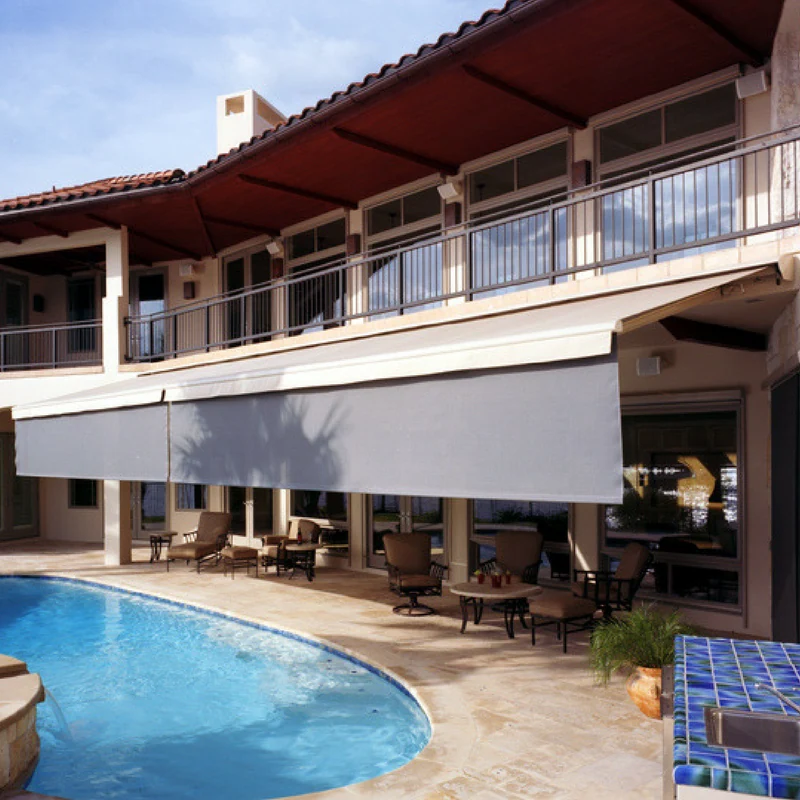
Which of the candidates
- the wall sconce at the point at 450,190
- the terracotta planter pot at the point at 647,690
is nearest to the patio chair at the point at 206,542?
the wall sconce at the point at 450,190

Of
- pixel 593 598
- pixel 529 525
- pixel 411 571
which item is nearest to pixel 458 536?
pixel 529 525

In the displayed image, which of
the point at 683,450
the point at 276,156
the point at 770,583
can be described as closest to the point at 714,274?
the point at 683,450

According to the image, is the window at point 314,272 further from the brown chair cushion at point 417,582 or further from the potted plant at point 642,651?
the potted plant at point 642,651

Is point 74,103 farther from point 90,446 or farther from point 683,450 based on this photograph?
point 683,450

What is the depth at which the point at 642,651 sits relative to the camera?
766 cm

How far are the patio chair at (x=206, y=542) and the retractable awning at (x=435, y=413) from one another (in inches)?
188

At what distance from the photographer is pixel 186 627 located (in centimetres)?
1304

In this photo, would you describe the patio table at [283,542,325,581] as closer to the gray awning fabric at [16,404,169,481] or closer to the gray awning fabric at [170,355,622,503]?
the gray awning fabric at [16,404,169,481]

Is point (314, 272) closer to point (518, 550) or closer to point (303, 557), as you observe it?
point (303, 557)

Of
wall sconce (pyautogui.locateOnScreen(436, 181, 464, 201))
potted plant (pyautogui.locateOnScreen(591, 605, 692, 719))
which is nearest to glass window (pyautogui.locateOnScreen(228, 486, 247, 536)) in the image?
wall sconce (pyautogui.locateOnScreen(436, 181, 464, 201))

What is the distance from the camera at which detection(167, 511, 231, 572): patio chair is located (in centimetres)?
1730

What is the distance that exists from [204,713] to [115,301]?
12.2 m

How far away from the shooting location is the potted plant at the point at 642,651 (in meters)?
7.38

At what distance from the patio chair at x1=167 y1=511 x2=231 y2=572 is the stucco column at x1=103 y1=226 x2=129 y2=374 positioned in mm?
4161
